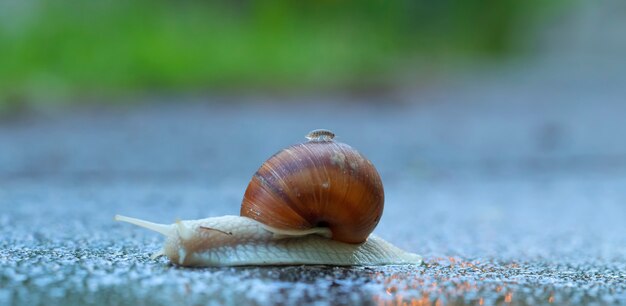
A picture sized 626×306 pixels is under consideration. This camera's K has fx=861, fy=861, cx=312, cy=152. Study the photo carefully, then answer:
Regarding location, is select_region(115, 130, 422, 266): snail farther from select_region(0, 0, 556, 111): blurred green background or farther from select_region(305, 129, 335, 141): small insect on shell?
select_region(0, 0, 556, 111): blurred green background

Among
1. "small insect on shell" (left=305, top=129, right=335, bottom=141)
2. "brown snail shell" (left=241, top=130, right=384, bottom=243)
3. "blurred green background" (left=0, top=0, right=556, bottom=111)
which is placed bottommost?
"brown snail shell" (left=241, top=130, right=384, bottom=243)

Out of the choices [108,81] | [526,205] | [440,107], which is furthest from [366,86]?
[526,205]

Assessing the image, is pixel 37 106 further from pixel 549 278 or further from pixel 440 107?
pixel 549 278

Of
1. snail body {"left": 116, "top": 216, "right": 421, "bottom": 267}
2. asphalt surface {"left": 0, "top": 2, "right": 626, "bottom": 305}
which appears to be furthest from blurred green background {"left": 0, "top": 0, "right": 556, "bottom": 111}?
snail body {"left": 116, "top": 216, "right": 421, "bottom": 267}

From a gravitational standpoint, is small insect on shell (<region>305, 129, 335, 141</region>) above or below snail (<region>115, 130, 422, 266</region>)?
above

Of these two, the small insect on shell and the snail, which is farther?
the small insect on shell

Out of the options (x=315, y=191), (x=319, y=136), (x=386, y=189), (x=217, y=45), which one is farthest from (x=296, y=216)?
(x=217, y=45)

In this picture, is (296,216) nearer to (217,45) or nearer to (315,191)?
(315,191)

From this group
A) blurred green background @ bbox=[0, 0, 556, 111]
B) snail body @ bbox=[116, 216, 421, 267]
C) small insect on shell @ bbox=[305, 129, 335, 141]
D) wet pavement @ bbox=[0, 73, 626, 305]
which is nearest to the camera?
wet pavement @ bbox=[0, 73, 626, 305]

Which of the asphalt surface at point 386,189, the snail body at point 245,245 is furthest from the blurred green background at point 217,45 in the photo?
the snail body at point 245,245
